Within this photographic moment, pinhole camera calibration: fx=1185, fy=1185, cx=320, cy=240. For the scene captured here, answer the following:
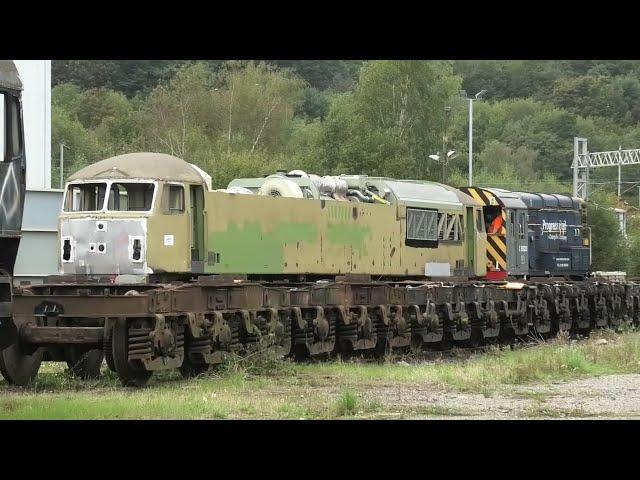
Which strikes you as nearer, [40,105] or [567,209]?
[40,105]

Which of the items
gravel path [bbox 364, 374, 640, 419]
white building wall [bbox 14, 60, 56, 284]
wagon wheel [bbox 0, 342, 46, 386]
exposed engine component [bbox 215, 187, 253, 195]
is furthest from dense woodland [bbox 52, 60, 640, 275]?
gravel path [bbox 364, 374, 640, 419]

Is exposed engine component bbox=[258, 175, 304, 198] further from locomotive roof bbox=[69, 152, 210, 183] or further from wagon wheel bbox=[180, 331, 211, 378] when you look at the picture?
wagon wheel bbox=[180, 331, 211, 378]

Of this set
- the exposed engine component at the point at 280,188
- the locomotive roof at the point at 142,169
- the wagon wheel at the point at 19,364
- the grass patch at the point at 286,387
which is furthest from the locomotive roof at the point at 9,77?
the exposed engine component at the point at 280,188

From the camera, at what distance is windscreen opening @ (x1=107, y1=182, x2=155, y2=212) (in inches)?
728

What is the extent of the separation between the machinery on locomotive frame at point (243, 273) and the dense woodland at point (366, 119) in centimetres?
2095

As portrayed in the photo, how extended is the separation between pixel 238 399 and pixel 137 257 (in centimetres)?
399

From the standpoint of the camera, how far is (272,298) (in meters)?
20.5

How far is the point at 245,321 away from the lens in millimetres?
19578

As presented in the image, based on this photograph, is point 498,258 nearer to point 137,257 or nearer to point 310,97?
point 137,257

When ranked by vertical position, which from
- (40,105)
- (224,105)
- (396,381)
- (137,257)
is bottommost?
(396,381)

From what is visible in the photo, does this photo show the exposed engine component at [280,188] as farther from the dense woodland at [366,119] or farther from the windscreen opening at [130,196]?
the dense woodland at [366,119]

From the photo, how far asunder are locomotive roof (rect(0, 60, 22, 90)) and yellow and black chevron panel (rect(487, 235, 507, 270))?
17849 mm
